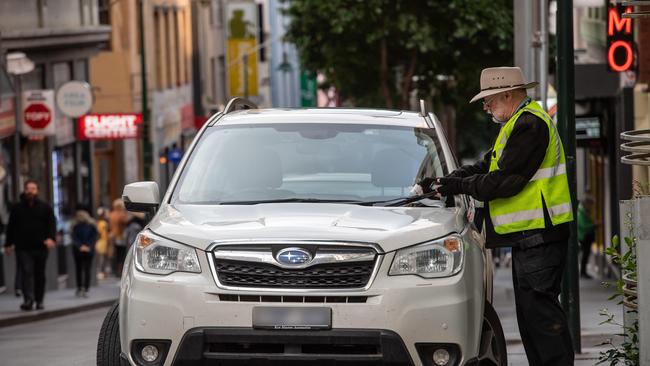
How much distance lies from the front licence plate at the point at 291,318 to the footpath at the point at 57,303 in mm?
13702

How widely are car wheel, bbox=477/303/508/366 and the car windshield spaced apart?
92 cm

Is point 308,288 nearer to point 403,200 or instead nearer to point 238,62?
point 403,200

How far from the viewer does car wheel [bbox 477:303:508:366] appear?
8859 millimetres

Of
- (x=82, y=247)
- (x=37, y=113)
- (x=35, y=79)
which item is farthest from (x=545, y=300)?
(x=35, y=79)

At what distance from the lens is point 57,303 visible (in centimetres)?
2539

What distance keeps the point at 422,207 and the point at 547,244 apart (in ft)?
2.37

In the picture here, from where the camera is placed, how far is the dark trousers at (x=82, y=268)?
90.0 ft

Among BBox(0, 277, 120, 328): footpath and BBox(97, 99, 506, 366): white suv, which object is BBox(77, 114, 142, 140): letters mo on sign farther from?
BBox(97, 99, 506, 366): white suv

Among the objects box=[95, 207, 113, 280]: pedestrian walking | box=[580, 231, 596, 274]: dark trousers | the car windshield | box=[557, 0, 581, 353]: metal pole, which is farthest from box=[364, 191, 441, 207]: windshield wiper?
box=[95, 207, 113, 280]: pedestrian walking

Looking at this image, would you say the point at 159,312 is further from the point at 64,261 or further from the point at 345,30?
the point at 345,30

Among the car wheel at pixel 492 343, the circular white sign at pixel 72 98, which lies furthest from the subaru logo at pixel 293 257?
the circular white sign at pixel 72 98

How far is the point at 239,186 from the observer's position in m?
9.49

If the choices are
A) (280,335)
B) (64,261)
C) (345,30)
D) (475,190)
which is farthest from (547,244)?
(345,30)

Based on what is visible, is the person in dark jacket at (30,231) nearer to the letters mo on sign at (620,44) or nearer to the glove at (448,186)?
the letters mo on sign at (620,44)
